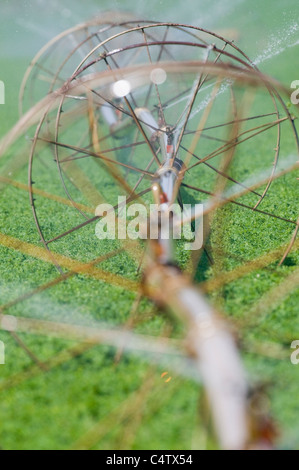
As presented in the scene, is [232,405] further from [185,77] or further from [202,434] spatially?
[185,77]

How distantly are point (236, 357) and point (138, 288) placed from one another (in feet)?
9.21

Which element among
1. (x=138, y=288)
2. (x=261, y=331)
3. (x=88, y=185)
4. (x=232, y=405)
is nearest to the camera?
(x=232, y=405)

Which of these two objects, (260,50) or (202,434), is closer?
(202,434)

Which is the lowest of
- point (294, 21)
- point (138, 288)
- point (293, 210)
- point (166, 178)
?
point (138, 288)

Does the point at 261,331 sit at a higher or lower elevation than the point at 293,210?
lower

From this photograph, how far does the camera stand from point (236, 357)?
3375mm

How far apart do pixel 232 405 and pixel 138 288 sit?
3.07 metres

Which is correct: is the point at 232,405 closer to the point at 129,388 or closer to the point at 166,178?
the point at 129,388

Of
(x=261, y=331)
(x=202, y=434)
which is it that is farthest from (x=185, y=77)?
(x=202, y=434)

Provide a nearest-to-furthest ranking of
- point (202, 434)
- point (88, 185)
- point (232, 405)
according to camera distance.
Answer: point (232, 405) < point (202, 434) < point (88, 185)

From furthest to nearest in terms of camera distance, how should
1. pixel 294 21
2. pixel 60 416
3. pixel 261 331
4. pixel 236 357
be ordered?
pixel 294 21 → pixel 261 331 → pixel 60 416 → pixel 236 357

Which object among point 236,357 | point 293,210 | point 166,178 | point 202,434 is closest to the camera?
point 236,357

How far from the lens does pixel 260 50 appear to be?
37.3 ft

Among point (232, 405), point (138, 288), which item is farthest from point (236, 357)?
point (138, 288)
